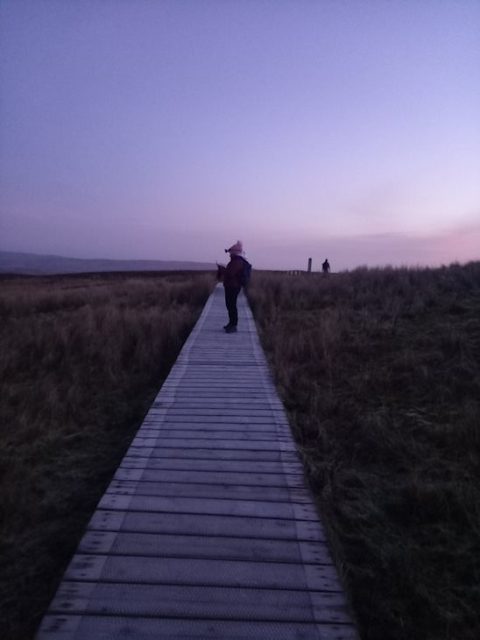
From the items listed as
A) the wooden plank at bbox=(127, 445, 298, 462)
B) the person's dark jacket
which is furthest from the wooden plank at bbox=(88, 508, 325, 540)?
the person's dark jacket

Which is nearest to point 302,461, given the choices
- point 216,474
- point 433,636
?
point 216,474

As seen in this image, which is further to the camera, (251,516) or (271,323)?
(271,323)

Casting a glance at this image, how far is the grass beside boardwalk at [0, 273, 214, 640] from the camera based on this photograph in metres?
3.07

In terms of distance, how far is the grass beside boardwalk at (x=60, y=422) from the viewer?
307cm

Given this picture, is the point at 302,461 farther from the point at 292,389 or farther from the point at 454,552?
the point at 292,389

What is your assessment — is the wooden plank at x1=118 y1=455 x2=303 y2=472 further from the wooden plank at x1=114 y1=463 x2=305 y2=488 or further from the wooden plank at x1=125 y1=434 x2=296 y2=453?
the wooden plank at x1=125 y1=434 x2=296 y2=453

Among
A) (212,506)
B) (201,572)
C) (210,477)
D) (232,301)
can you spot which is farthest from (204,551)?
(232,301)

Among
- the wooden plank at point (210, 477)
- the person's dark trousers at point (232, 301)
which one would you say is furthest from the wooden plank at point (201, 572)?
the person's dark trousers at point (232, 301)

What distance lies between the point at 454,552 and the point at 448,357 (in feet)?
14.9

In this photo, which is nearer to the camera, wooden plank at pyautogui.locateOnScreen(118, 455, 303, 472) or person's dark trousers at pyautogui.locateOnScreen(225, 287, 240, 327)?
wooden plank at pyautogui.locateOnScreen(118, 455, 303, 472)

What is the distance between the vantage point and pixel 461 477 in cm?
411

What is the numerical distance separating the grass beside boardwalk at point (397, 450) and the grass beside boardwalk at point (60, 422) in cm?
187

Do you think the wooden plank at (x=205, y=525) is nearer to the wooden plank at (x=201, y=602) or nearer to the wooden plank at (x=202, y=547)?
the wooden plank at (x=202, y=547)

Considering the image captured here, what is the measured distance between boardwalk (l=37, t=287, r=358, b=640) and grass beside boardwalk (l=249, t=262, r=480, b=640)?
14.2 inches
